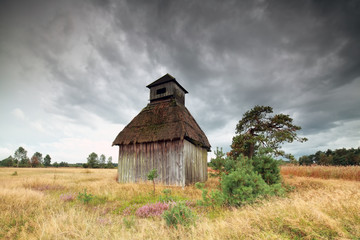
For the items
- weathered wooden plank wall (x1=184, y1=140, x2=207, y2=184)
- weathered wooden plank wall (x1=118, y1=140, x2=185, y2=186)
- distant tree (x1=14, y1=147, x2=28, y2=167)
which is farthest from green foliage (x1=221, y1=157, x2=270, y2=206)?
distant tree (x1=14, y1=147, x2=28, y2=167)

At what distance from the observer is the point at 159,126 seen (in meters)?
12.8

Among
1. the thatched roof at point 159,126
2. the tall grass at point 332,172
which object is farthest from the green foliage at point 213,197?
the tall grass at point 332,172

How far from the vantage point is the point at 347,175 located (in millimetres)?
13711

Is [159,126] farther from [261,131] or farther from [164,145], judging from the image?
[261,131]

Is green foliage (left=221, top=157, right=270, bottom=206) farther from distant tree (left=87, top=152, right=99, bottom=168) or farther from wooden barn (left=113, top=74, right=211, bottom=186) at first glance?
distant tree (left=87, top=152, right=99, bottom=168)

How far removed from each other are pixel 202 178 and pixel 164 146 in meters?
5.04

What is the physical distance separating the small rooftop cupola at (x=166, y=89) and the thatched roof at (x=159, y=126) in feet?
1.95

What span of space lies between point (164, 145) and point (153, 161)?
153 cm

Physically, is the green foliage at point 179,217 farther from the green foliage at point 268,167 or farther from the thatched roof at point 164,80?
the thatched roof at point 164,80

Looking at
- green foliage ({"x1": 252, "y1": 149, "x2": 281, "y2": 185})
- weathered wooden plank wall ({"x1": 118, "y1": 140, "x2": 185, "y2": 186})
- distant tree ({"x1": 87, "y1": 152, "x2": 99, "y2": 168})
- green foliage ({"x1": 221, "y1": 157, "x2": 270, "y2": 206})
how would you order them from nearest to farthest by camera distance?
green foliage ({"x1": 221, "y1": 157, "x2": 270, "y2": 206}) → green foliage ({"x1": 252, "y1": 149, "x2": 281, "y2": 185}) → weathered wooden plank wall ({"x1": 118, "y1": 140, "x2": 185, "y2": 186}) → distant tree ({"x1": 87, "y1": 152, "x2": 99, "y2": 168})

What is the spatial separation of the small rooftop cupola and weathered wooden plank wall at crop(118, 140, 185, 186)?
5.03 meters

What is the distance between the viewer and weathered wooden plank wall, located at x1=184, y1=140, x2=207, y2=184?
11.9m

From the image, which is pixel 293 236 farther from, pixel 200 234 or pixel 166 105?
pixel 166 105

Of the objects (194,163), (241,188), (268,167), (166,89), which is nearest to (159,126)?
(194,163)
